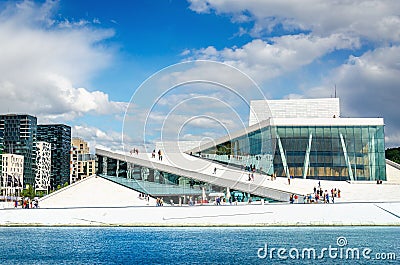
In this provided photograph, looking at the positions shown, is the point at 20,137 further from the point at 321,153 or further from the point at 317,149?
the point at 321,153

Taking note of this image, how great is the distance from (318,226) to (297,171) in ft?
47.6

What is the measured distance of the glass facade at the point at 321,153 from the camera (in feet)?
145

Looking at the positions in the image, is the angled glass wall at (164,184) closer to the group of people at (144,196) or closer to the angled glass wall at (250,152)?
the group of people at (144,196)

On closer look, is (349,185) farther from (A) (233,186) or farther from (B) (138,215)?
(B) (138,215)

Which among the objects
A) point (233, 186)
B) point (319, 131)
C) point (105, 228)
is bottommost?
point (105, 228)

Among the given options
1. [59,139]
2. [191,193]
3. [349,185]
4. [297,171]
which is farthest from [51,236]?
[59,139]

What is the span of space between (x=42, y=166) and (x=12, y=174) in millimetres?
16019

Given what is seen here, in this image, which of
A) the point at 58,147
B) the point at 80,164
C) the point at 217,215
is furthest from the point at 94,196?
the point at 58,147

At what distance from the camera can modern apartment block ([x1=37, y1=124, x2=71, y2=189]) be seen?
123812mm

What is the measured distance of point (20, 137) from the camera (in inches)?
4830

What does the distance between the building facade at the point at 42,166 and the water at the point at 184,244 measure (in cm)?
7898

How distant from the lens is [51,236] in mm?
26750

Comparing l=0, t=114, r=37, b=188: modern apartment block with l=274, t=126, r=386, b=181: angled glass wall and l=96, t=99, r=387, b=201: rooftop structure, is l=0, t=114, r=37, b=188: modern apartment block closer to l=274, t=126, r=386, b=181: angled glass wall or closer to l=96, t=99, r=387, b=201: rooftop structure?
l=96, t=99, r=387, b=201: rooftop structure

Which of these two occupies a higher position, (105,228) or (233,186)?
(233,186)
